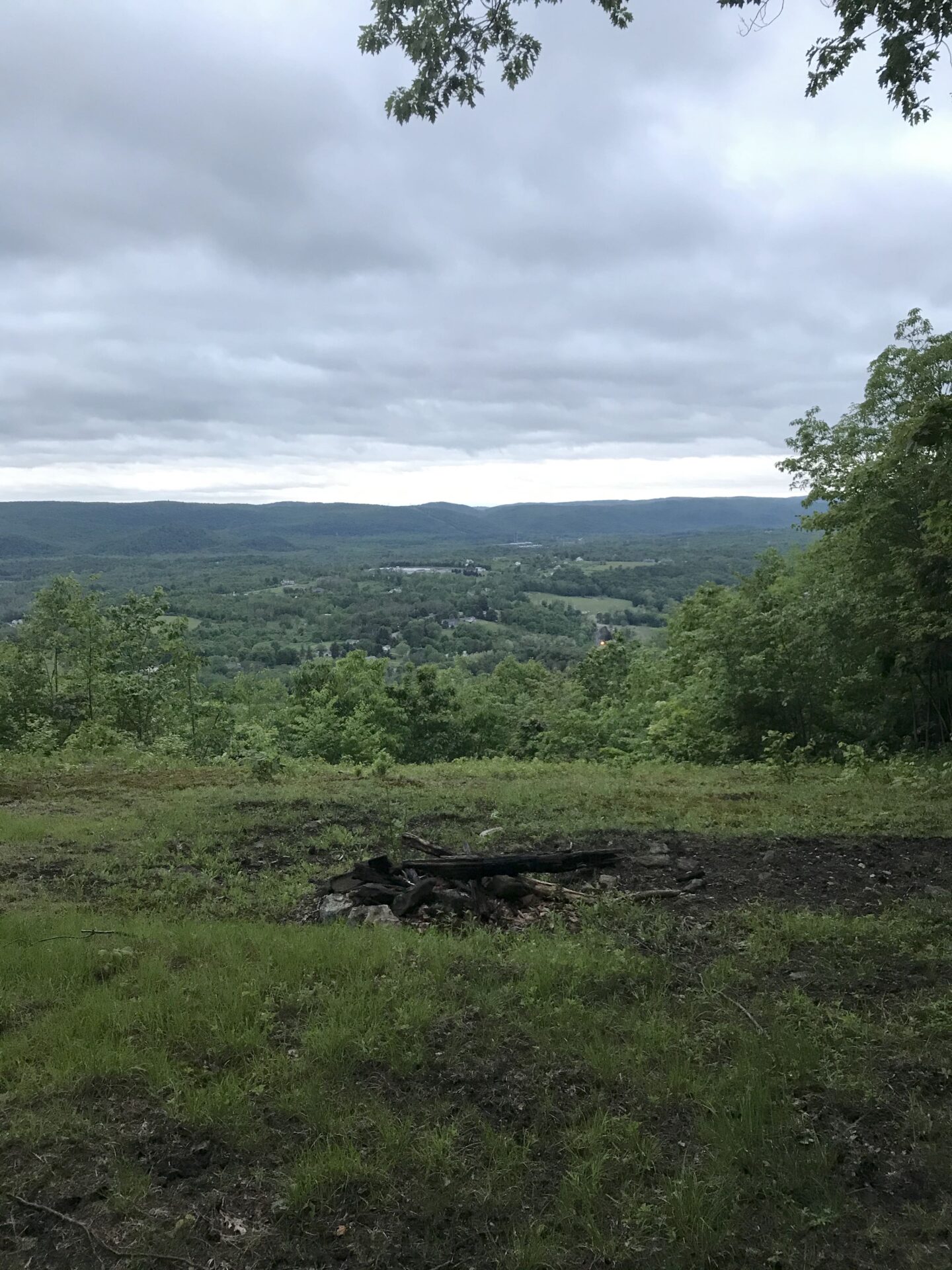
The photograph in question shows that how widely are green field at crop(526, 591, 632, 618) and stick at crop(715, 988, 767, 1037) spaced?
109 m

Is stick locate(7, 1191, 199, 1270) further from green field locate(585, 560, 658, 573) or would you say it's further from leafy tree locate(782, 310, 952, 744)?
green field locate(585, 560, 658, 573)

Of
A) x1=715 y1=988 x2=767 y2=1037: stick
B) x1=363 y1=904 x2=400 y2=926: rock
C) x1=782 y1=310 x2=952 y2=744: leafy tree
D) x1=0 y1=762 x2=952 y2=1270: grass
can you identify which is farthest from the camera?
x1=782 y1=310 x2=952 y2=744: leafy tree

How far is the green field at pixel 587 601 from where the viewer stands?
388 ft

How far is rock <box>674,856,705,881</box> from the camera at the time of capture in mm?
7684

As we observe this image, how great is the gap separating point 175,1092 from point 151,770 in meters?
11.9

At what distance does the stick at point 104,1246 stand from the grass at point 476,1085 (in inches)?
1.1

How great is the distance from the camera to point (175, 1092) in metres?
4.10

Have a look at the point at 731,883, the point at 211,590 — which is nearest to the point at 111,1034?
the point at 731,883

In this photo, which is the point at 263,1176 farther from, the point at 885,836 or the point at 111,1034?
the point at 885,836

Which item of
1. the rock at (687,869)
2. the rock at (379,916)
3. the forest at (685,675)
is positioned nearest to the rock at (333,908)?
the rock at (379,916)

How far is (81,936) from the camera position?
19.8 feet

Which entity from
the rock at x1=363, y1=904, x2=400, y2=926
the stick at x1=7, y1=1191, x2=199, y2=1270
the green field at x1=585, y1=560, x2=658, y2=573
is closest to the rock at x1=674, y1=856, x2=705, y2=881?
the rock at x1=363, y1=904, x2=400, y2=926

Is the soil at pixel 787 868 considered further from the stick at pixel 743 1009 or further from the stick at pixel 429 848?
the stick at pixel 743 1009

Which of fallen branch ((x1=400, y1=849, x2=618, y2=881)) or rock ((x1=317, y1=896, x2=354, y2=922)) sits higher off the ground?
fallen branch ((x1=400, y1=849, x2=618, y2=881))
